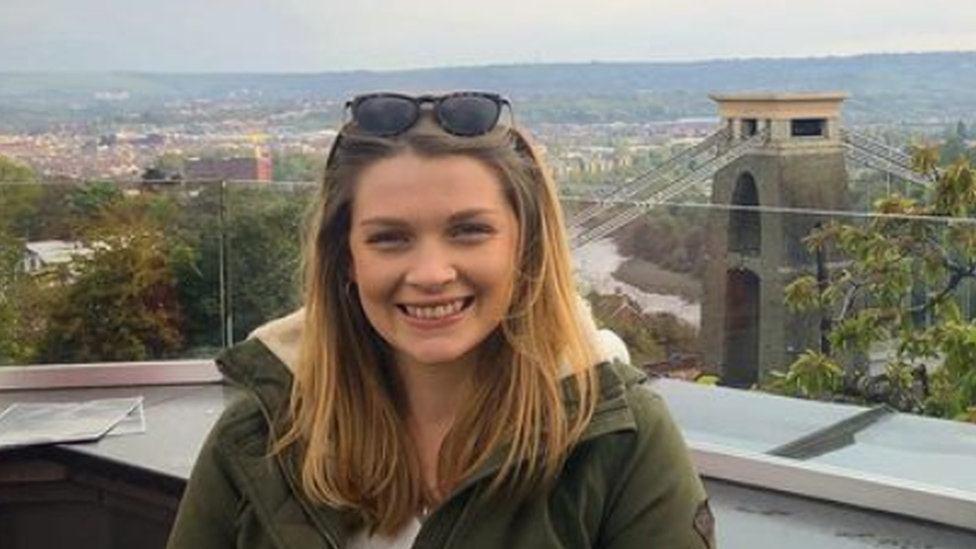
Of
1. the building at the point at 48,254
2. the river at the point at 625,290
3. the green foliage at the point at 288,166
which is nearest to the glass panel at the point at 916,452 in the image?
the river at the point at 625,290

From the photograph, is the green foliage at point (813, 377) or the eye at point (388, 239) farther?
the green foliage at point (813, 377)

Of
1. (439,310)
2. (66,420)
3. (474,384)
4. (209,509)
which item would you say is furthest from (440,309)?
(66,420)

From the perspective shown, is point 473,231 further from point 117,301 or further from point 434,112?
point 117,301

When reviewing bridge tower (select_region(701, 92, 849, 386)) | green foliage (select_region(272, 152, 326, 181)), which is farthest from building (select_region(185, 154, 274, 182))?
bridge tower (select_region(701, 92, 849, 386))

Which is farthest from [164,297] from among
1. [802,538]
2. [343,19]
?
[802,538]

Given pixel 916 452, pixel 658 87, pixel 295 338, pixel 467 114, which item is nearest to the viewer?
pixel 467 114

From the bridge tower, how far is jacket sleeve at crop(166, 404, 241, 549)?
210 centimetres

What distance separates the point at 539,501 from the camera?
1357mm

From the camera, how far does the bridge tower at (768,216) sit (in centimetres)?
324

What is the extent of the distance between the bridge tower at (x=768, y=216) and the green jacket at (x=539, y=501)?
1900 mm

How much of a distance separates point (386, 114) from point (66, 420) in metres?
2.17

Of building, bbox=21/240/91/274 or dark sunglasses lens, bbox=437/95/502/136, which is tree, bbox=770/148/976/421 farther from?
building, bbox=21/240/91/274

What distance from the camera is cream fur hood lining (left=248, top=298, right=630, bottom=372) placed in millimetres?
1461

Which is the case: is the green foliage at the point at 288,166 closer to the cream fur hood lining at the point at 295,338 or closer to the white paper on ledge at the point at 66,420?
the white paper on ledge at the point at 66,420
